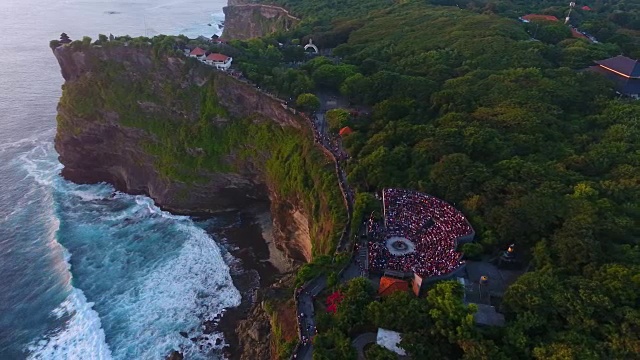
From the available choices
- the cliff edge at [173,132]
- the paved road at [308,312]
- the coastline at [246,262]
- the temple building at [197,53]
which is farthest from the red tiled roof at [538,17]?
the paved road at [308,312]

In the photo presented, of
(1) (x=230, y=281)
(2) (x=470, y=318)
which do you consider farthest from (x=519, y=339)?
(1) (x=230, y=281)

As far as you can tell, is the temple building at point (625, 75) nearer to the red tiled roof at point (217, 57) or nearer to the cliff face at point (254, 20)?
the red tiled roof at point (217, 57)

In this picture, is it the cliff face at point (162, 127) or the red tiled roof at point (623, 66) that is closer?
the red tiled roof at point (623, 66)

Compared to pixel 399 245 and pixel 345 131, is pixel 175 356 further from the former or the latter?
pixel 345 131

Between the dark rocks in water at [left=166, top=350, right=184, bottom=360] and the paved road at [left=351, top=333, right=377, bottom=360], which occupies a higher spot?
the paved road at [left=351, top=333, right=377, bottom=360]

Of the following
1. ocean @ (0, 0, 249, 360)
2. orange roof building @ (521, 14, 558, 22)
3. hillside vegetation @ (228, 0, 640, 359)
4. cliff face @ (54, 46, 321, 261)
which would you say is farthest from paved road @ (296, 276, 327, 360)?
orange roof building @ (521, 14, 558, 22)

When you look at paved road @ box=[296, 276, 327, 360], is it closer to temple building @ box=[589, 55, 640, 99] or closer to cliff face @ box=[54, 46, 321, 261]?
cliff face @ box=[54, 46, 321, 261]

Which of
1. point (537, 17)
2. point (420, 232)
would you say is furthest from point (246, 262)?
point (537, 17)

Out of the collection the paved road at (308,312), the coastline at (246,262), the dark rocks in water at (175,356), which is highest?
the paved road at (308,312)
